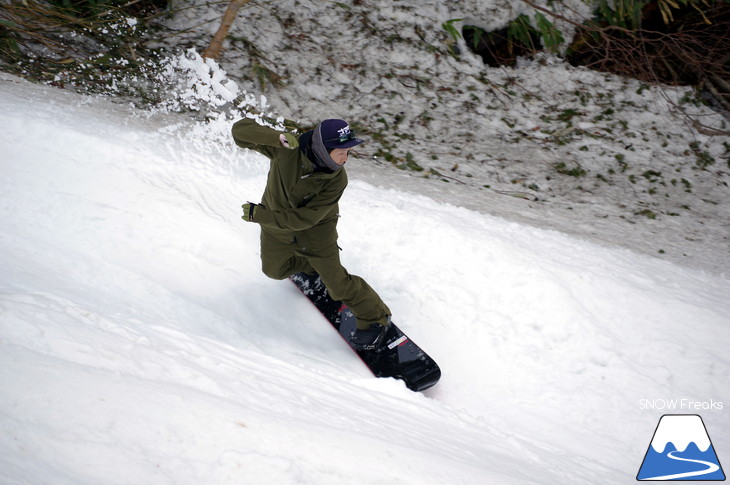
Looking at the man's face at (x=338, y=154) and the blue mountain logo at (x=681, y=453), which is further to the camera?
the blue mountain logo at (x=681, y=453)

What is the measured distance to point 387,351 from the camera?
3.55m

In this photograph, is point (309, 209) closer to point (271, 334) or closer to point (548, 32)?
point (271, 334)

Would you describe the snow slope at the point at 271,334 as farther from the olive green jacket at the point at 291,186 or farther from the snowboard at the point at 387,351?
the olive green jacket at the point at 291,186

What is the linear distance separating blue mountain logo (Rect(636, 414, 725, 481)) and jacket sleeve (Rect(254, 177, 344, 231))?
8.28 ft

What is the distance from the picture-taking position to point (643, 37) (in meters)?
7.58

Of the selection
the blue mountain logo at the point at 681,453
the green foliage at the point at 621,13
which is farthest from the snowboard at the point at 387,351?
the green foliage at the point at 621,13

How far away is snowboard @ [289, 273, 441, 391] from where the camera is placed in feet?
11.1

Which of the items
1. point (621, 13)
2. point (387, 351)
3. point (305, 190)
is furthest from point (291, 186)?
point (621, 13)

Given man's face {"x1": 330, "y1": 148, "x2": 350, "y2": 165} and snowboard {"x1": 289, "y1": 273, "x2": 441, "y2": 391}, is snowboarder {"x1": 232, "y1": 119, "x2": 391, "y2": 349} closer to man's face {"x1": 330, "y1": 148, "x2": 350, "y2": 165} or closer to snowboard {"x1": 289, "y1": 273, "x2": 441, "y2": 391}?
man's face {"x1": 330, "y1": 148, "x2": 350, "y2": 165}

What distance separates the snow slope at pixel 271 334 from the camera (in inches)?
70.0

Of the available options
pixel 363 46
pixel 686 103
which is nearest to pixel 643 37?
pixel 686 103

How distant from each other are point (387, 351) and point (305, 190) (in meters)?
1.33

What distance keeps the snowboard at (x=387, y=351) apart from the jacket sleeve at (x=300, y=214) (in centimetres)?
92

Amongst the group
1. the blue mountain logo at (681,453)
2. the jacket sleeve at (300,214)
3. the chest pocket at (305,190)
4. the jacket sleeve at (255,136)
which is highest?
the jacket sleeve at (255,136)
